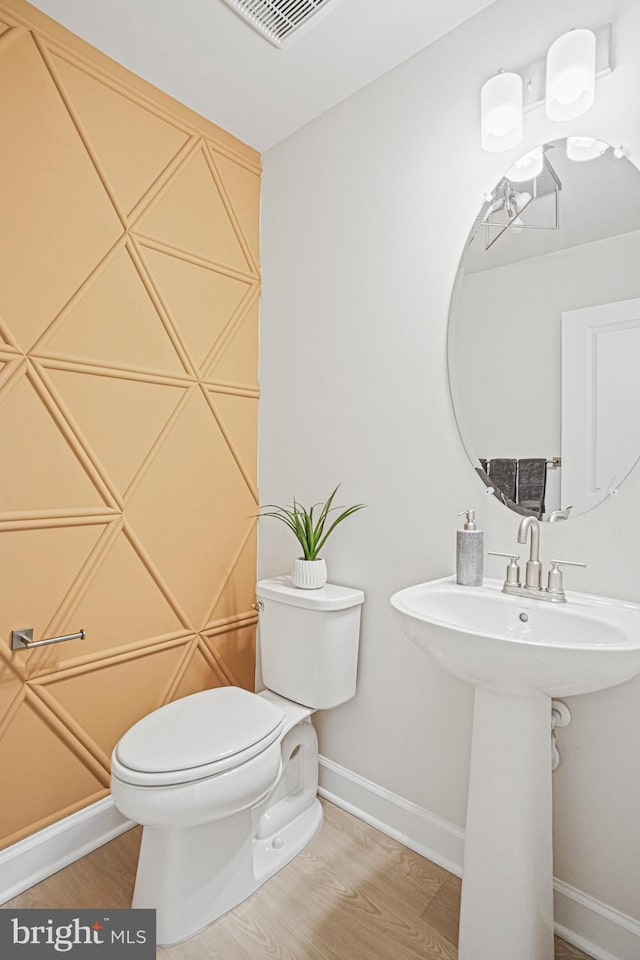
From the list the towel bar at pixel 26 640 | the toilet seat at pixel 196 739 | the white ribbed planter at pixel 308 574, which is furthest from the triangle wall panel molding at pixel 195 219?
the toilet seat at pixel 196 739

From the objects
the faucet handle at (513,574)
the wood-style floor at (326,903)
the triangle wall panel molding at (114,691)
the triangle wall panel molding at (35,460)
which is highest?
the triangle wall panel molding at (35,460)

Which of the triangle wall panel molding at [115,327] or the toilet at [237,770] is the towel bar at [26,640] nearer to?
the toilet at [237,770]

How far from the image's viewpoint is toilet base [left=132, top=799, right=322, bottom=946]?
1.41m

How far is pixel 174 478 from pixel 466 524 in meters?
1.04

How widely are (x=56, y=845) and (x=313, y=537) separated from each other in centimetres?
120

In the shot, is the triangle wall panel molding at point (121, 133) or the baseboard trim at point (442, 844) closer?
the baseboard trim at point (442, 844)

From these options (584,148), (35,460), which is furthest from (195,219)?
(584,148)

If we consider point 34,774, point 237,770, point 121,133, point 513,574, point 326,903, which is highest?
point 121,133

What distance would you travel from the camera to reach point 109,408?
1.82m

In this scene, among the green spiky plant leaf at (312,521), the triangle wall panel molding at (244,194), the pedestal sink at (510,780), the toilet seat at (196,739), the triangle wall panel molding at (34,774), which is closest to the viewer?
the pedestal sink at (510,780)

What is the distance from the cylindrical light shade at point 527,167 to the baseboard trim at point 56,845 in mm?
2253

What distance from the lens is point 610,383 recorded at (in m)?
1.38

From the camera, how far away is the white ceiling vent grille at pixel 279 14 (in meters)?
1.60

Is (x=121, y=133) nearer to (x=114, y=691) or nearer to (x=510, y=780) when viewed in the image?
(x=114, y=691)
